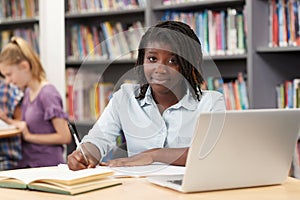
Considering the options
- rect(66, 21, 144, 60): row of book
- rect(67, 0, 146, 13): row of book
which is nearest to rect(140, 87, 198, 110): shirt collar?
rect(66, 21, 144, 60): row of book

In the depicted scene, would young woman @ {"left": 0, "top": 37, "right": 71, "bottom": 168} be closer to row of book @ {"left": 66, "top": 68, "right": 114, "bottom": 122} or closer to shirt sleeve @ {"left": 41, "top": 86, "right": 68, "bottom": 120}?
shirt sleeve @ {"left": 41, "top": 86, "right": 68, "bottom": 120}

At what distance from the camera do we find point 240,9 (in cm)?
338

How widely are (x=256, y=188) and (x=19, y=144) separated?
191cm

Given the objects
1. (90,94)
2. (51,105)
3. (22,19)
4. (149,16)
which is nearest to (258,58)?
(149,16)

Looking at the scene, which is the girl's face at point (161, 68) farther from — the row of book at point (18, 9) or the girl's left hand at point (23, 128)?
the row of book at point (18, 9)

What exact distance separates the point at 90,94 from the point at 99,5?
2.09 m

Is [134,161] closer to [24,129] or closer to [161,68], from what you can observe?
[161,68]

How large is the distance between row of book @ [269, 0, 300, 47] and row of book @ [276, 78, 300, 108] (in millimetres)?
212

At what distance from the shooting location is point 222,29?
3.36 metres

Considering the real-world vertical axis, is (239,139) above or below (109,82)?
below

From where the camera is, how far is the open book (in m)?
1.49

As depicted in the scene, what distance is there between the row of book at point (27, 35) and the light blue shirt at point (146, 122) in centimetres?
266

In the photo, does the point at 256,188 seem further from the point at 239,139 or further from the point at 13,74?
the point at 13,74

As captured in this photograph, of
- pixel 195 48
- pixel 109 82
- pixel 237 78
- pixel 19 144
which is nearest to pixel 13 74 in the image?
pixel 19 144
